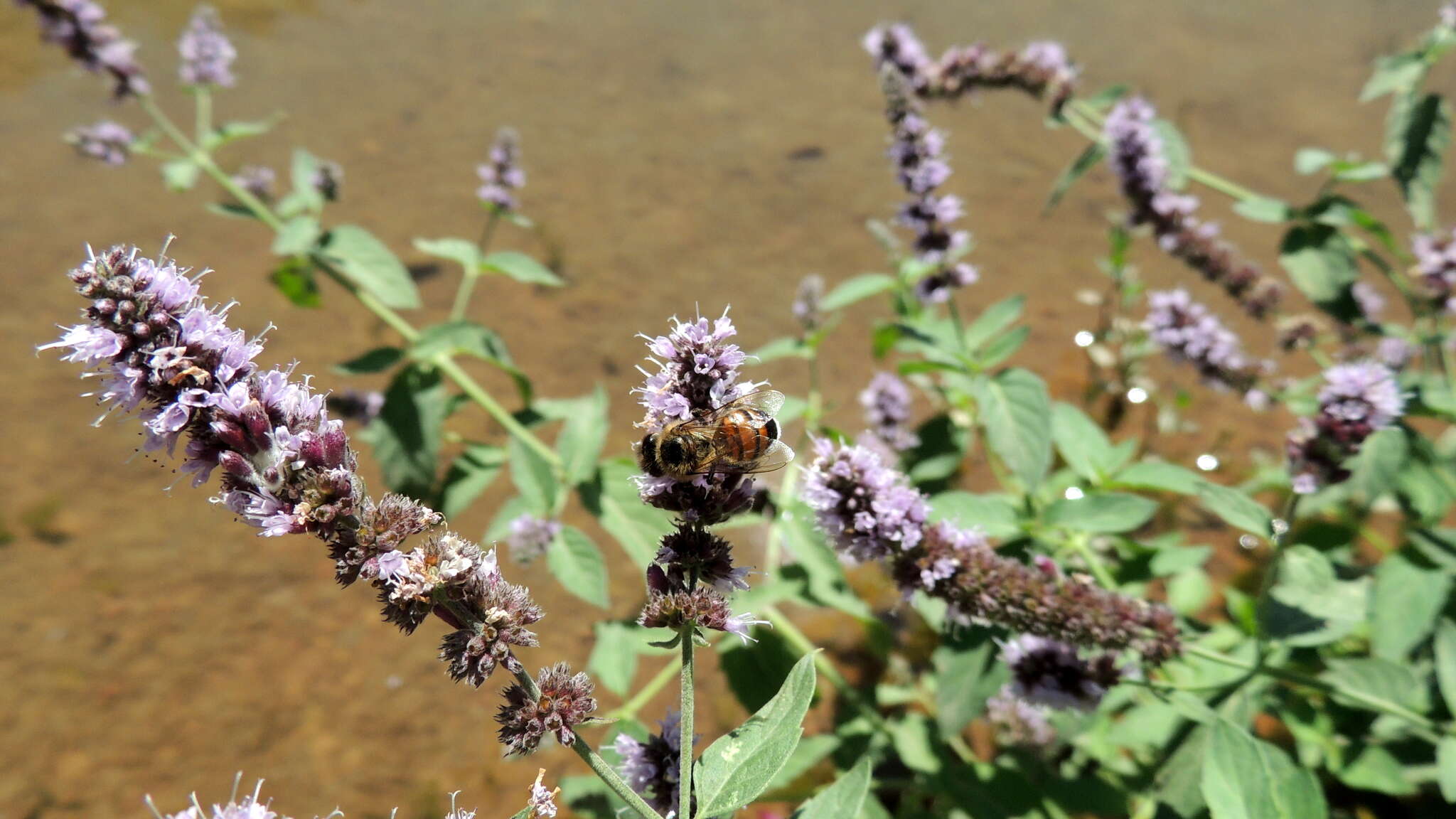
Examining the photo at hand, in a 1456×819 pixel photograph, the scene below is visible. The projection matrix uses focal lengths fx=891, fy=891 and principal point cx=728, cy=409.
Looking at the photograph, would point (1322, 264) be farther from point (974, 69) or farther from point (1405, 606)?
point (974, 69)

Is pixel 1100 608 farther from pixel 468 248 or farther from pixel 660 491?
pixel 468 248

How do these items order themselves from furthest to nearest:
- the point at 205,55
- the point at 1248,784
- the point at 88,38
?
the point at 205,55
the point at 88,38
the point at 1248,784

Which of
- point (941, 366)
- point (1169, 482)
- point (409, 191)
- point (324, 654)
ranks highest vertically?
point (409, 191)

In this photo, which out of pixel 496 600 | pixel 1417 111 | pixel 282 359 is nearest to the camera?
pixel 496 600

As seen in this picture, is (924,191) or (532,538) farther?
(924,191)

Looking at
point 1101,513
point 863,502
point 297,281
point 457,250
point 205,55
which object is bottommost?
point 863,502

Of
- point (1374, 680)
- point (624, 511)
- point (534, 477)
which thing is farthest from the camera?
point (624, 511)

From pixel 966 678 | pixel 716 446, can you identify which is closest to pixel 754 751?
pixel 716 446

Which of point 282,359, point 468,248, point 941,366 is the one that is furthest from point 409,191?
point 941,366

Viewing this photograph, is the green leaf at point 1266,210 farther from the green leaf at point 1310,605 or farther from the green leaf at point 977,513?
the green leaf at point 977,513
